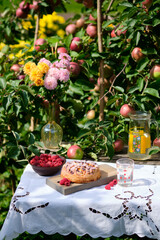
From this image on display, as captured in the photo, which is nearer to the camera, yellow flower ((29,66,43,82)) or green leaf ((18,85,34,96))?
yellow flower ((29,66,43,82))

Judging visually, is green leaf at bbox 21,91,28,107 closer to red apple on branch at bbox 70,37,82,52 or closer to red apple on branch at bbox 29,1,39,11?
red apple on branch at bbox 70,37,82,52

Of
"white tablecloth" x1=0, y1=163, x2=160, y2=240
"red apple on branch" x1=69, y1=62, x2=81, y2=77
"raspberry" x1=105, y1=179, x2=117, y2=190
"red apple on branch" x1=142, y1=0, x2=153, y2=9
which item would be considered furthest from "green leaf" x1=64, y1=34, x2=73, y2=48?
"white tablecloth" x1=0, y1=163, x2=160, y2=240

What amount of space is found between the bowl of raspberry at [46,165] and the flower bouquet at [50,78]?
313mm

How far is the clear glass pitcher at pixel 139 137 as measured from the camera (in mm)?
1827

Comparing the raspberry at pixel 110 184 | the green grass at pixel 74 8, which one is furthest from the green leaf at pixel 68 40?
the green grass at pixel 74 8

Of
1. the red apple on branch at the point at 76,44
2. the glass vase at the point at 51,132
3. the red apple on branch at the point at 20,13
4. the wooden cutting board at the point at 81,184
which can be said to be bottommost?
the wooden cutting board at the point at 81,184

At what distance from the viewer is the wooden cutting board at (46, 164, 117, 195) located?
132cm

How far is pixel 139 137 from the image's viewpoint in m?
1.82

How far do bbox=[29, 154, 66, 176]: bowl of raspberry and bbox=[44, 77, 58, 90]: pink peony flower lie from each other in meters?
0.38

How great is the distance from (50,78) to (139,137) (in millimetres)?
598

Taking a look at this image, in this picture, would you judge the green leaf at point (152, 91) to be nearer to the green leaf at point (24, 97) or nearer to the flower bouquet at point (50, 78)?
→ the flower bouquet at point (50, 78)

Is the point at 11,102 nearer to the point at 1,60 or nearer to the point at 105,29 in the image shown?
the point at 1,60

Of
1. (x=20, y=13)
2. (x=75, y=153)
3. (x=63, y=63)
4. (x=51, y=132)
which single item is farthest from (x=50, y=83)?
(x=20, y=13)

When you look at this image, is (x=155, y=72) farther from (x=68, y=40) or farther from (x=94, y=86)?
(x=68, y=40)
